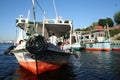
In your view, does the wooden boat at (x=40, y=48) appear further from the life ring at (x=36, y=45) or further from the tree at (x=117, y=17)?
the tree at (x=117, y=17)

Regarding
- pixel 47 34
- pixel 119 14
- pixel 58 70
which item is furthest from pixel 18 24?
pixel 119 14

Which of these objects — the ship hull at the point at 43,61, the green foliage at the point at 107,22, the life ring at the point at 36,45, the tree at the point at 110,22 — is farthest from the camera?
the tree at the point at 110,22

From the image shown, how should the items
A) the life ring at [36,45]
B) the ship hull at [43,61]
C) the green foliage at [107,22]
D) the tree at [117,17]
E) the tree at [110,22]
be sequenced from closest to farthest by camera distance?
1. the life ring at [36,45]
2. the ship hull at [43,61]
3. the tree at [117,17]
4. the green foliage at [107,22]
5. the tree at [110,22]

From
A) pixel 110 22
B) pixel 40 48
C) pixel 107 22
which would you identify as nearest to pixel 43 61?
pixel 40 48

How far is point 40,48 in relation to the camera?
1570 centimetres

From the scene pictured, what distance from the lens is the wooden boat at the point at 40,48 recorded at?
51.4 feet

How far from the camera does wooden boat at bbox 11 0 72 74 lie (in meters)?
15.7

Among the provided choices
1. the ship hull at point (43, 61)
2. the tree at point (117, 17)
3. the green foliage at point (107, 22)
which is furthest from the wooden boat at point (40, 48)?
the green foliage at point (107, 22)

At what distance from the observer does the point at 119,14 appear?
8669 cm

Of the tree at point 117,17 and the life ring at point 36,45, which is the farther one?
the tree at point 117,17

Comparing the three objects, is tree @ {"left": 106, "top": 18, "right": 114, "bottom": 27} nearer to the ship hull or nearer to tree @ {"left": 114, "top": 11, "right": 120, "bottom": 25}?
tree @ {"left": 114, "top": 11, "right": 120, "bottom": 25}

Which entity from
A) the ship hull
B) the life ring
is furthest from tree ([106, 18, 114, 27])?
the life ring

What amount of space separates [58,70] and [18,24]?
6.26m

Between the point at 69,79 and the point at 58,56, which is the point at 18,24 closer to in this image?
the point at 58,56
